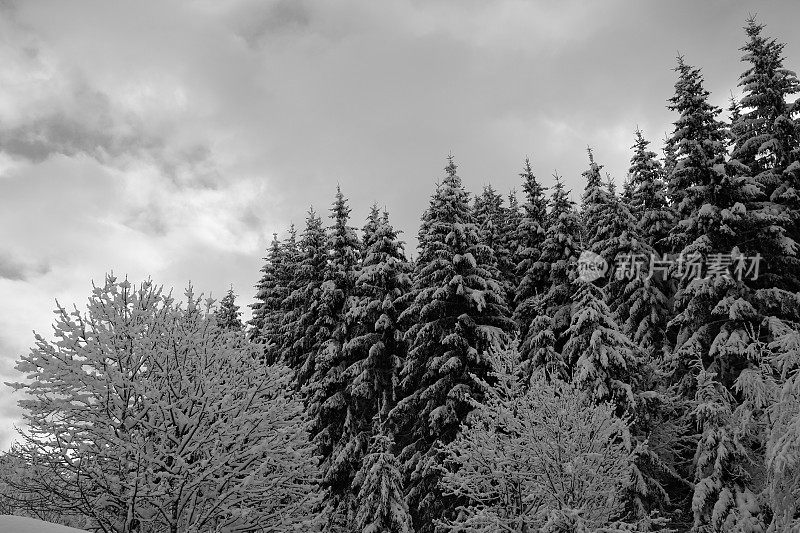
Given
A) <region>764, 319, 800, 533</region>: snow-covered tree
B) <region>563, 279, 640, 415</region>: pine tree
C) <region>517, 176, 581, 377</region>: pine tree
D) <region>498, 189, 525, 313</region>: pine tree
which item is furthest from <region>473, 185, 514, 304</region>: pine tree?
<region>764, 319, 800, 533</region>: snow-covered tree

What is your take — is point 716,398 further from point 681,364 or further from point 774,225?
point 774,225

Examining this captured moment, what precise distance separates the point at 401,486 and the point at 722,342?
42.6ft

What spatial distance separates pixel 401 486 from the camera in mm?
22328

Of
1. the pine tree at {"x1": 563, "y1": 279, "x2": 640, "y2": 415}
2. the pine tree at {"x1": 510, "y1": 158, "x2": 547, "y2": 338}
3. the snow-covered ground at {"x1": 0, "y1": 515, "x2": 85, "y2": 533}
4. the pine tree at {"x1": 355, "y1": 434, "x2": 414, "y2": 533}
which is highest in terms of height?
the pine tree at {"x1": 510, "y1": 158, "x2": 547, "y2": 338}

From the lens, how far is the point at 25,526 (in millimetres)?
7332

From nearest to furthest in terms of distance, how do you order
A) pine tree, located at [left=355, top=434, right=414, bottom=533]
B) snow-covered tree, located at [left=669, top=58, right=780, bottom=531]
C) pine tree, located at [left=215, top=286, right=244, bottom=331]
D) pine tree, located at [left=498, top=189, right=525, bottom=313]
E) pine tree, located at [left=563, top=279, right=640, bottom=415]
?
snow-covered tree, located at [left=669, top=58, right=780, bottom=531] < pine tree, located at [left=563, top=279, right=640, bottom=415] < pine tree, located at [left=355, top=434, right=414, bottom=533] < pine tree, located at [left=498, top=189, right=525, bottom=313] < pine tree, located at [left=215, top=286, right=244, bottom=331]

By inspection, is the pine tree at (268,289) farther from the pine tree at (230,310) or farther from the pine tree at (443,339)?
the pine tree at (443,339)

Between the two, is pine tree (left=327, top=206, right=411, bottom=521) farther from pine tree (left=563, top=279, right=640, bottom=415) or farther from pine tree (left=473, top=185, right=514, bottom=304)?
pine tree (left=563, top=279, right=640, bottom=415)

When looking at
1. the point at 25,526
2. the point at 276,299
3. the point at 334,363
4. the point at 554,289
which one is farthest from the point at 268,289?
the point at 25,526

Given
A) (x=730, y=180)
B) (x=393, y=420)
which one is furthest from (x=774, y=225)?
(x=393, y=420)

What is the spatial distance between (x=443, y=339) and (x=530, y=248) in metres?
6.27

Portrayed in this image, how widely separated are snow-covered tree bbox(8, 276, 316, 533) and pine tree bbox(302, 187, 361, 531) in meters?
10.5

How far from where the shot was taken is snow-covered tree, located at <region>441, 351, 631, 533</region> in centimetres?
1476

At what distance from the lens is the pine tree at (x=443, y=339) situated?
21.7 m
